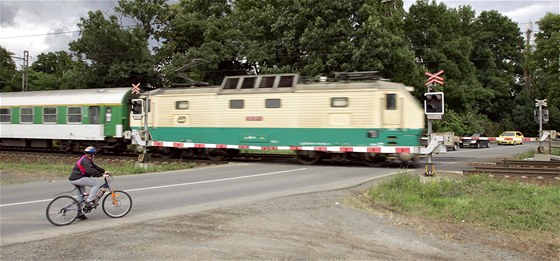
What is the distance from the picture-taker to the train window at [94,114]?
22125 millimetres

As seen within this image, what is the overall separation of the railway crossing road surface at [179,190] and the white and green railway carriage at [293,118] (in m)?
1.02

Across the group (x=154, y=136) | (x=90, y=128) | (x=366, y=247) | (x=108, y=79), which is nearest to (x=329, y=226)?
(x=366, y=247)

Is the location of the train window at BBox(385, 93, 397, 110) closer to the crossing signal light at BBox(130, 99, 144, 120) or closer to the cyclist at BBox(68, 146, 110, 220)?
the crossing signal light at BBox(130, 99, 144, 120)

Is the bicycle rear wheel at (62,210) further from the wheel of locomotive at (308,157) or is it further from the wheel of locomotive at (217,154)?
the wheel of locomotive at (217,154)

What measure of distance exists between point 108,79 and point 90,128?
54.0ft

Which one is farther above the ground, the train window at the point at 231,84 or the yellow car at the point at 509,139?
the train window at the point at 231,84

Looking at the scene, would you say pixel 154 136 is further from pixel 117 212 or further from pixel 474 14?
pixel 474 14

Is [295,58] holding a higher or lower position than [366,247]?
higher

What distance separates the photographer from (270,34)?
3628 centimetres

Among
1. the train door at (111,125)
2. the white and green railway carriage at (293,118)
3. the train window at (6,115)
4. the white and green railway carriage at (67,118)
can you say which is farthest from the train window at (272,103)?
the train window at (6,115)

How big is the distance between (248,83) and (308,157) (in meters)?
4.08

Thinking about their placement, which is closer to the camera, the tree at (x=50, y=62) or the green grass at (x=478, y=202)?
the green grass at (x=478, y=202)

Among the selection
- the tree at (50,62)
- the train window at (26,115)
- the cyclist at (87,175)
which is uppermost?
the tree at (50,62)

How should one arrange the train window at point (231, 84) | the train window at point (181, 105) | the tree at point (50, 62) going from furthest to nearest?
the tree at point (50, 62), the train window at point (181, 105), the train window at point (231, 84)
